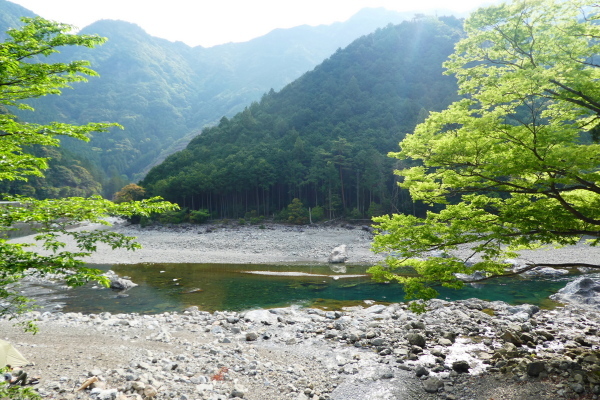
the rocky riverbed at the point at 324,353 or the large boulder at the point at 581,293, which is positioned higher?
the rocky riverbed at the point at 324,353

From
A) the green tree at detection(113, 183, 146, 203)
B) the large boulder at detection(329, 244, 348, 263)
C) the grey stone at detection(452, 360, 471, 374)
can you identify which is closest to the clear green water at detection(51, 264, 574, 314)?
the large boulder at detection(329, 244, 348, 263)

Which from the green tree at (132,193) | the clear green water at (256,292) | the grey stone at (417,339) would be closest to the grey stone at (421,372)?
the grey stone at (417,339)

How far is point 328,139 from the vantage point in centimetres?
6669

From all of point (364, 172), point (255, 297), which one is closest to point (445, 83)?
point (364, 172)

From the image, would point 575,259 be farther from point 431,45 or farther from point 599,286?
point 431,45

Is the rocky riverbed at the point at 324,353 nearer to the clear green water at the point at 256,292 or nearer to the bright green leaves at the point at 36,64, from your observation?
the clear green water at the point at 256,292

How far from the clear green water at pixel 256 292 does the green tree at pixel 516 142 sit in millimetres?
9415

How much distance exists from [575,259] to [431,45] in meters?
89.0

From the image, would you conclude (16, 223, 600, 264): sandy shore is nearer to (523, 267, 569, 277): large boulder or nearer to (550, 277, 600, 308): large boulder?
(523, 267, 569, 277): large boulder

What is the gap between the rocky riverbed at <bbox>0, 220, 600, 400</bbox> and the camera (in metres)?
6.93

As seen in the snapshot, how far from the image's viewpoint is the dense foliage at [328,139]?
185 ft

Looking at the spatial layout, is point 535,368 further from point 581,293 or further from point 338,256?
point 338,256

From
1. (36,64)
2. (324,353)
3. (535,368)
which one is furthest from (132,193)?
(535,368)

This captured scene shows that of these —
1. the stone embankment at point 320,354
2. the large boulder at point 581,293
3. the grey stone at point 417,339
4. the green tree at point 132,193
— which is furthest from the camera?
the green tree at point 132,193
